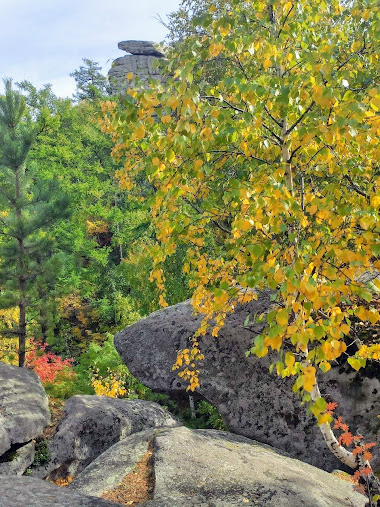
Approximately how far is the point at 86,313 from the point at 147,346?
47.2ft

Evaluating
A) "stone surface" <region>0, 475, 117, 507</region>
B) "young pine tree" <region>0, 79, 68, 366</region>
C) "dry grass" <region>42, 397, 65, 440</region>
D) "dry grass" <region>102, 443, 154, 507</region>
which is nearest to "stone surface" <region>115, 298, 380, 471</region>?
"dry grass" <region>42, 397, 65, 440</region>

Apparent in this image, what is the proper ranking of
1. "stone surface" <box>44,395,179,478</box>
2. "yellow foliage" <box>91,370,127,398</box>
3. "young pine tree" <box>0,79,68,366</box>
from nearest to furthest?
"stone surface" <box>44,395,179,478</box> < "young pine tree" <box>0,79,68,366</box> < "yellow foliage" <box>91,370,127,398</box>

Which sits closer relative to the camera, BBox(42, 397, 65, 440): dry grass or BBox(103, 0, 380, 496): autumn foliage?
BBox(103, 0, 380, 496): autumn foliage

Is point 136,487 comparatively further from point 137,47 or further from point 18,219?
point 137,47

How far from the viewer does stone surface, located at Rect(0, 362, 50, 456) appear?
8.58m

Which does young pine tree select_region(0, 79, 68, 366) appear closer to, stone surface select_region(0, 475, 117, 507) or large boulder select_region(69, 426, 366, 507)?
large boulder select_region(69, 426, 366, 507)

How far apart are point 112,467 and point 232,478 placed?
6.32 ft

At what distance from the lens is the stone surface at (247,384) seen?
7.51 metres

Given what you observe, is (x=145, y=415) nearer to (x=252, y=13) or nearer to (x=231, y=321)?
(x=231, y=321)

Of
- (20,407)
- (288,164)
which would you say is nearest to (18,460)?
(20,407)

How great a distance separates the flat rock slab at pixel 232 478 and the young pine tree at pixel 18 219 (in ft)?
24.0

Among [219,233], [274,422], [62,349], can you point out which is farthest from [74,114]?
[274,422]

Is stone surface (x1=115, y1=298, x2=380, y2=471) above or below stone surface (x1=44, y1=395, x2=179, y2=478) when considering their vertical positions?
above

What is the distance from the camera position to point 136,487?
5.35 m
